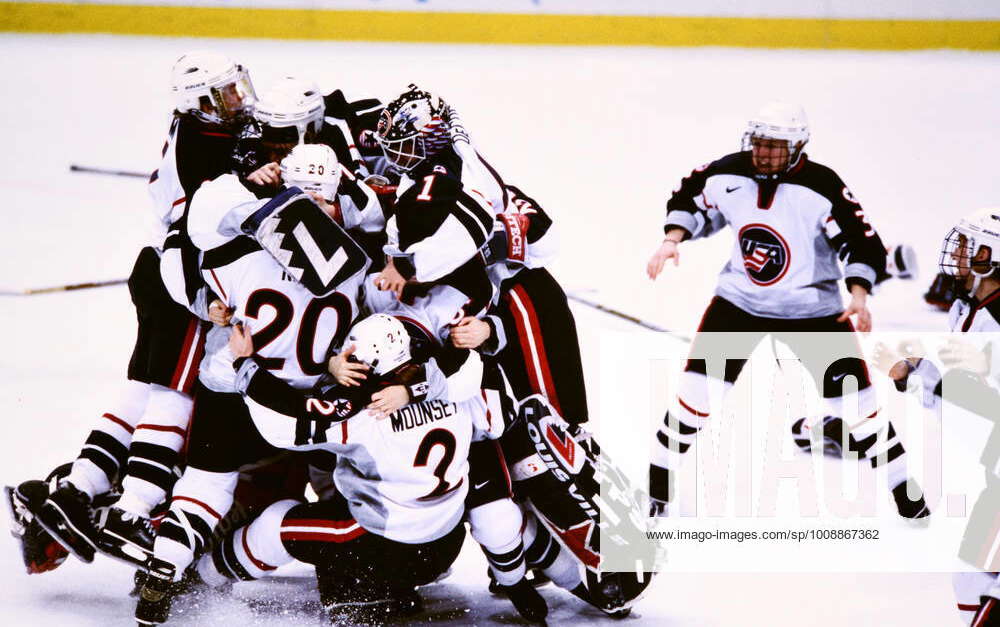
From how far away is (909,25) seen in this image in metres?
7.56

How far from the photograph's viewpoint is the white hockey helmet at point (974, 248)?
106 inches

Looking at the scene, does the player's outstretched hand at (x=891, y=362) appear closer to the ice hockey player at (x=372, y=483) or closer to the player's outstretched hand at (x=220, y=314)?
the ice hockey player at (x=372, y=483)

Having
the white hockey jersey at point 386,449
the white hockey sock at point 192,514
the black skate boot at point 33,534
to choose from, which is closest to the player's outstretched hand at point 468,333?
the white hockey jersey at point 386,449

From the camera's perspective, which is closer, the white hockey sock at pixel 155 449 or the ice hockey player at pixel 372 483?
the ice hockey player at pixel 372 483

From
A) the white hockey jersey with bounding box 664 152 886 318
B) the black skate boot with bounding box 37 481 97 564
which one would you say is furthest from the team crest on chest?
the black skate boot with bounding box 37 481 97 564

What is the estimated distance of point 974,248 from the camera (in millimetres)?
2715

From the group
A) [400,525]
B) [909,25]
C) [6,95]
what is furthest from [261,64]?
[400,525]

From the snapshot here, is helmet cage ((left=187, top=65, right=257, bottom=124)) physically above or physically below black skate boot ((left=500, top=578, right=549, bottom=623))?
above

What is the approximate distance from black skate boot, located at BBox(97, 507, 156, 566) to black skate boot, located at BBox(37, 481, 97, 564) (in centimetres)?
3

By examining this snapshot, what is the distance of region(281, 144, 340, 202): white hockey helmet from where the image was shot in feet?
8.93

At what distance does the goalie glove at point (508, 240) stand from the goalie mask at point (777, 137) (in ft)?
2.46

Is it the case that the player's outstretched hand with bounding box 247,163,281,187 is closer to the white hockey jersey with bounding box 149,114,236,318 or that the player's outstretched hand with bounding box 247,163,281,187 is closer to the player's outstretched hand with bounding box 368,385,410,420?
the white hockey jersey with bounding box 149,114,236,318

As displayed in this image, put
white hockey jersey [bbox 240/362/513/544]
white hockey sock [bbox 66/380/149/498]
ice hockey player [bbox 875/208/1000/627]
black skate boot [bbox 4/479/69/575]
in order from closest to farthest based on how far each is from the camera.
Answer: ice hockey player [bbox 875/208/1000/627]
white hockey jersey [bbox 240/362/513/544]
black skate boot [bbox 4/479/69/575]
white hockey sock [bbox 66/380/149/498]

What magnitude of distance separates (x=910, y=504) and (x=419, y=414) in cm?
160
